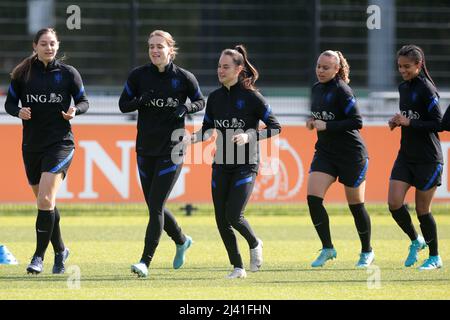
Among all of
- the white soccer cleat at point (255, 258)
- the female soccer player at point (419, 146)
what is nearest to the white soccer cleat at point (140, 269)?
the white soccer cleat at point (255, 258)

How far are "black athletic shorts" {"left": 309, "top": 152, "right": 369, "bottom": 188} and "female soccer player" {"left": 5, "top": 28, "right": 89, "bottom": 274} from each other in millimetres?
2348

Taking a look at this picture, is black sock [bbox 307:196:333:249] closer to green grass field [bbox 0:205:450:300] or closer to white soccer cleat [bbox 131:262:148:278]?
green grass field [bbox 0:205:450:300]

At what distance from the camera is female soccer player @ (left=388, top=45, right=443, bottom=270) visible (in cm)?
998

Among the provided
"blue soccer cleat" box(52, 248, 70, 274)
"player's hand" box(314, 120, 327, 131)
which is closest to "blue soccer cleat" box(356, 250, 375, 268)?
"player's hand" box(314, 120, 327, 131)

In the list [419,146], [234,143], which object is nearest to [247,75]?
[234,143]

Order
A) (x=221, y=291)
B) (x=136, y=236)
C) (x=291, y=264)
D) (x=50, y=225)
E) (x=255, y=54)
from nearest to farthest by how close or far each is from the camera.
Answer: (x=221, y=291) < (x=50, y=225) < (x=291, y=264) < (x=136, y=236) < (x=255, y=54)

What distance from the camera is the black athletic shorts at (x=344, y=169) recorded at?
33.5 feet

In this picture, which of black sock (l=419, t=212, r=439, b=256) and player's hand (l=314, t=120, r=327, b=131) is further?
black sock (l=419, t=212, r=439, b=256)

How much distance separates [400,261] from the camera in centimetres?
1086

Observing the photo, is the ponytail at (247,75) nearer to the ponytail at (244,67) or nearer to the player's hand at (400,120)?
→ the ponytail at (244,67)

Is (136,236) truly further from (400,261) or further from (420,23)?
(420,23)

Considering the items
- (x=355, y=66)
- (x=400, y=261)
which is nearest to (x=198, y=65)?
(x=355, y=66)

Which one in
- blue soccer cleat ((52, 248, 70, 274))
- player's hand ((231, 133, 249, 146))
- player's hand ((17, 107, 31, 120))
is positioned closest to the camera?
player's hand ((231, 133, 249, 146))

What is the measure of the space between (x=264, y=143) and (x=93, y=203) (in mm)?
2725
